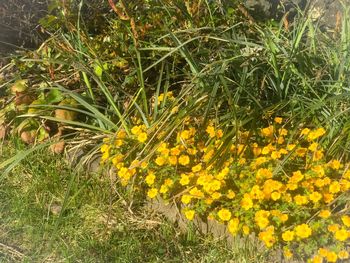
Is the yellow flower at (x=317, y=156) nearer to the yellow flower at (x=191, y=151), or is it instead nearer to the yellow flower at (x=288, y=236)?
the yellow flower at (x=288, y=236)

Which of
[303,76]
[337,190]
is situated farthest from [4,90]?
[337,190]

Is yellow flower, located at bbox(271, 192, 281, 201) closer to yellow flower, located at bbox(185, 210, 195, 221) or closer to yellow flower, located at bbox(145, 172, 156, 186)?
yellow flower, located at bbox(185, 210, 195, 221)

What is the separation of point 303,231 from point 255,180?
1.20 feet

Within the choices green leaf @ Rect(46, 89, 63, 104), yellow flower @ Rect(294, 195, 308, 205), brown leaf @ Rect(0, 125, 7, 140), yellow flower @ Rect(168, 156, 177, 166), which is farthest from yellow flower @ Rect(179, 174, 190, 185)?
brown leaf @ Rect(0, 125, 7, 140)

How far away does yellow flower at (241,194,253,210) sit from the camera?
295 cm

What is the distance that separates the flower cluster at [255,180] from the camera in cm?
293

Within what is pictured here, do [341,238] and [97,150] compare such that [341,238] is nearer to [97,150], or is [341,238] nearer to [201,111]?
[201,111]

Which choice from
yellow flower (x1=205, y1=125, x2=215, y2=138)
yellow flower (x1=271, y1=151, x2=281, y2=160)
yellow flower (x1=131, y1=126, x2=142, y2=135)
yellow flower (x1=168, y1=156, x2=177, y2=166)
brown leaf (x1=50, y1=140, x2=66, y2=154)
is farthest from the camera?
brown leaf (x1=50, y1=140, x2=66, y2=154)

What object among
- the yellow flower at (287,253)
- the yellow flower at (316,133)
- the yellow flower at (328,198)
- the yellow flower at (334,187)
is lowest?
the yellow flower at (287,253)

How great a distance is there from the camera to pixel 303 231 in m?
2.85

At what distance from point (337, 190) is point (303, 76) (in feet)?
2.86

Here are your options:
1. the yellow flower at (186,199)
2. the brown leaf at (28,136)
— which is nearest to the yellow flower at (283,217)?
the yellow flower at (186,199)

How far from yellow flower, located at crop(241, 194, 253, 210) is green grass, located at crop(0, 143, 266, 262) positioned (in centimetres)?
26

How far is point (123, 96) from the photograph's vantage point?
4.08m
